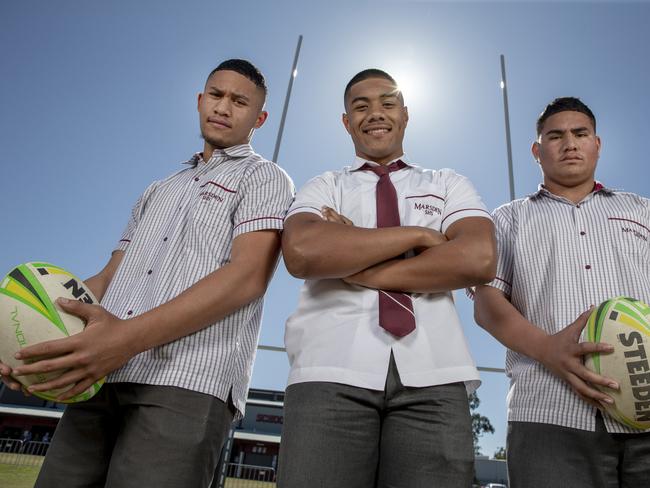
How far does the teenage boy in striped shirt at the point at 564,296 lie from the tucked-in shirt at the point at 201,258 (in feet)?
2.66

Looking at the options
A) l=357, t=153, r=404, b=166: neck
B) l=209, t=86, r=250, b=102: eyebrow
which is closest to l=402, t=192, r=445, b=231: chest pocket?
l=357, t=153, r=404, b=166: neck

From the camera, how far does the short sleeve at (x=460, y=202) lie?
1553mm

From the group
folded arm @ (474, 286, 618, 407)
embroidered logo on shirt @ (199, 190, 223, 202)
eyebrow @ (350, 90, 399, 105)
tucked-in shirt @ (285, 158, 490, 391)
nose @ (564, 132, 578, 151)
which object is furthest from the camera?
nose @ (564, 132, 578, 151)

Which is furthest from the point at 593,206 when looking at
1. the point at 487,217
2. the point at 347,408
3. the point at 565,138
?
the point at 347,408

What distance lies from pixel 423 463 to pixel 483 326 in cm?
73

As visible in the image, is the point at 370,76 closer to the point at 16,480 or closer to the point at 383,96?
the point at 383,96

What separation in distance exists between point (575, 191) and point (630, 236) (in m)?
0.27

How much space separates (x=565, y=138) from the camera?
198 centimetres

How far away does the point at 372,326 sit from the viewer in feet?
4.35

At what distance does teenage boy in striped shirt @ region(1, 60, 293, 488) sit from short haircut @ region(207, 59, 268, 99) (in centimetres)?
38

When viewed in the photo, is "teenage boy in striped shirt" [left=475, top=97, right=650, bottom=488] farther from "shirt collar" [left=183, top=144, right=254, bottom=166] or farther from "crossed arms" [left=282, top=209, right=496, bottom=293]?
"shirt collar" [left=183, top=144, right=254, bottom=166]

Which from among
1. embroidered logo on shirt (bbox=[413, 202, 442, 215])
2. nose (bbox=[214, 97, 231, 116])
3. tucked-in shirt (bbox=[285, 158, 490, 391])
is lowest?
tucked-in shirt (bbox=[285, 158, 490, 391])

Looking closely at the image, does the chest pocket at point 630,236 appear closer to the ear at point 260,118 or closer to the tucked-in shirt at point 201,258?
the tucked-in shirt at point 201,258

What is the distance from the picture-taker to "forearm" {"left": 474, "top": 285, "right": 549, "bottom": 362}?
1561 mm
